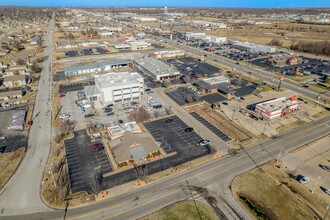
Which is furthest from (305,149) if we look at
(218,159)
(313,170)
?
(218,159)

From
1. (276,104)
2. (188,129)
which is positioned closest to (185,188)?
(188,129)

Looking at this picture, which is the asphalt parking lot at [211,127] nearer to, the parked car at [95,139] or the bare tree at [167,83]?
the bare tree at [167,83]

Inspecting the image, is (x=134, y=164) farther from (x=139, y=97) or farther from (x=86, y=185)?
(x=139, y=97)

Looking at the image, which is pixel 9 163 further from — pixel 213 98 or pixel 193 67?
pixel 193 67

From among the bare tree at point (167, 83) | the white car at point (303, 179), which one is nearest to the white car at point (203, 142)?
the white car at point (303, 179)

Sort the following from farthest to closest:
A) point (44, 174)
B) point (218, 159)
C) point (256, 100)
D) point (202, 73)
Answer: point (202, 73) < point (256, 100) < point (218, 159) < point (44, 174)

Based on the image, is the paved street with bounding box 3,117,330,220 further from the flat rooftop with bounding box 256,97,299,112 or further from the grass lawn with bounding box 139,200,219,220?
the flat rooftop with bounding box 256,97,299,112

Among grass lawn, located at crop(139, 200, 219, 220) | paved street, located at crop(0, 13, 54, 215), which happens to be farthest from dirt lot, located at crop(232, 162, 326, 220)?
paved street, located at crop(0, 13, 54, 215)
